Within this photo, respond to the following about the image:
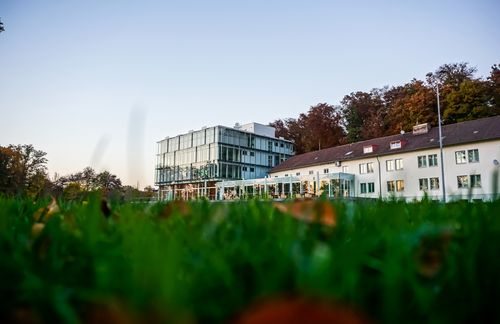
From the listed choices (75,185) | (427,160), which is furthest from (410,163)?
(75,185)

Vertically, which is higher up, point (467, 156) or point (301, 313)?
point (467, 156)

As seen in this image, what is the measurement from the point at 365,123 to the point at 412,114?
11.2 meters

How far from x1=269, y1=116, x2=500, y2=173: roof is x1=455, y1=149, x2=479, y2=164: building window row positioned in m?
0.98

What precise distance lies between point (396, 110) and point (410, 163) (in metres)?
16.9

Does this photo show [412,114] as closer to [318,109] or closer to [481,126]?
[481,126]

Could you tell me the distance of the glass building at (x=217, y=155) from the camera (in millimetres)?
53094

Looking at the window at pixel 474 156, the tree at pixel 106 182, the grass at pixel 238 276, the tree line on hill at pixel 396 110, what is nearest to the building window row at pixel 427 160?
the window at pixel 474 156

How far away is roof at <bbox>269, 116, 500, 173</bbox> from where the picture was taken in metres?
33.1

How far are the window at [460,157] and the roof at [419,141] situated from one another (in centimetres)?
101

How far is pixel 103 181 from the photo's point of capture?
62.9 inches

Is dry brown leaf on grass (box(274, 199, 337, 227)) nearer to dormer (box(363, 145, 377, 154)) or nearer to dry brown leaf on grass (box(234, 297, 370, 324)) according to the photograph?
dry brown leaf on grass (box(234, 297, 370, 324))

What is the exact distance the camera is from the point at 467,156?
32.9m

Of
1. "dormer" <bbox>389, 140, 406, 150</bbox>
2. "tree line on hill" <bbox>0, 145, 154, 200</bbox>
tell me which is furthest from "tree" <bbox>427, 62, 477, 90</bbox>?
"tree line on hill" <bbox>0, 145, 154, 200</bbox>

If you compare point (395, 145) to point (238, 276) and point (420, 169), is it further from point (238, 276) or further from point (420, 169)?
point (238, 276)
